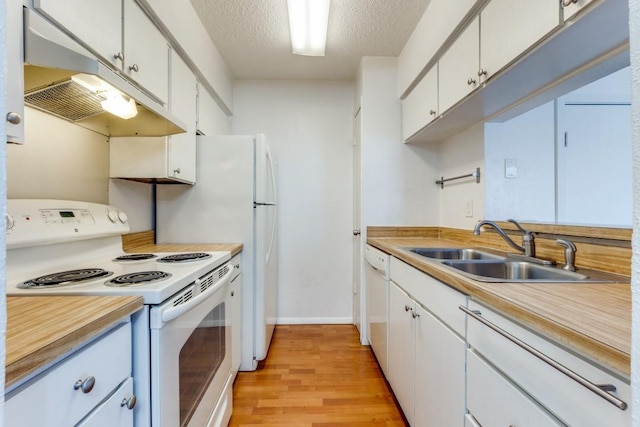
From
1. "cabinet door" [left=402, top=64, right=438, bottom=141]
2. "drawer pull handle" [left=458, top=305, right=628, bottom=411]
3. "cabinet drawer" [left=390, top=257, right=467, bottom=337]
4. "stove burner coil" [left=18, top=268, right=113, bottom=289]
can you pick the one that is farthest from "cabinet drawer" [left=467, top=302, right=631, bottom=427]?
"cabinet door" [left=402, top=64, right=438, bottom=141]

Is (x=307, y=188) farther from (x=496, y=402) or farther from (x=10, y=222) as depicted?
(x=496, y=402)

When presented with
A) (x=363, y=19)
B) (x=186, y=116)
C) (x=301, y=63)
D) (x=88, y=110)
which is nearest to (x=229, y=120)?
(x=301, y=63)

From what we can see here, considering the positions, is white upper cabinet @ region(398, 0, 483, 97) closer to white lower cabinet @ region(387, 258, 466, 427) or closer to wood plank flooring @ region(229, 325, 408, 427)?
white lower cabinet @ region(387, 258, 466, 427)

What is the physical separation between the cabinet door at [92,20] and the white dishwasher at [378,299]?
169 cm

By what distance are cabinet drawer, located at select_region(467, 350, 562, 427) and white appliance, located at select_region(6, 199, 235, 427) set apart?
36.5 inches

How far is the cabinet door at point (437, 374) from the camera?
1004 mm

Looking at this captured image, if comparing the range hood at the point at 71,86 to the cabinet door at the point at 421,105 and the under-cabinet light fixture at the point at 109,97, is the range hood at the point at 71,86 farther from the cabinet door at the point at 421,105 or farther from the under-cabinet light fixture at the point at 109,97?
the cabinet door at the point at 421,105

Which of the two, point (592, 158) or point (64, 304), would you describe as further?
point (592, 158)

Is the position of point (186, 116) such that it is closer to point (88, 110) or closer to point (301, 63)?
point (88, 110)

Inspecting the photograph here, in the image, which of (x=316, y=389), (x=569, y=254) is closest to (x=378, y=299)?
(x=316, y=389)

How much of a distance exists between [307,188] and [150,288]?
2.17 meters

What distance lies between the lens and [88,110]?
1229mm

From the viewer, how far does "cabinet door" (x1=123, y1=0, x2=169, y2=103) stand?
1.25 metres

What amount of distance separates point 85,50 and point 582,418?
165 centimetres
